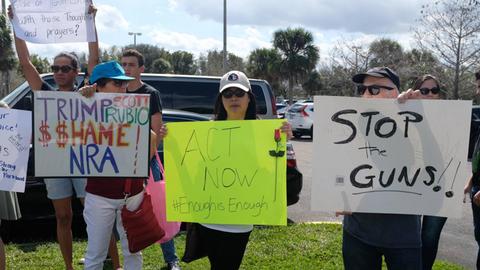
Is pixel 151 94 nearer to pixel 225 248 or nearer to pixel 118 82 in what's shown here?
pixel 118 82

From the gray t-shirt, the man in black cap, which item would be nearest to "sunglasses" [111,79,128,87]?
the man in black cap

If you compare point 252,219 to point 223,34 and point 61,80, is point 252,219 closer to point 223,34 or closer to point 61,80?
point 61,80

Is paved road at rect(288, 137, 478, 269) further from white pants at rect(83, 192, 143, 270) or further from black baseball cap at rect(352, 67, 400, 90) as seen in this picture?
white pants at rect(83, 192, 143, 270)

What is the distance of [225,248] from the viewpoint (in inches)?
117

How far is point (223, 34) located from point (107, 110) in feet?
74.2

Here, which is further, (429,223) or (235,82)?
(429,223)

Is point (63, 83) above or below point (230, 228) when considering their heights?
above

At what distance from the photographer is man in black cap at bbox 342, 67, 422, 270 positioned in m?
2.68

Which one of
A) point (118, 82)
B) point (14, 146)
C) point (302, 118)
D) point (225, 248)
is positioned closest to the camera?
point (225, 248)

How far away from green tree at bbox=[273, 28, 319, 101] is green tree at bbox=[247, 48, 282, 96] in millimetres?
683

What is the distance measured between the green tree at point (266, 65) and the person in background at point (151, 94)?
40.8m

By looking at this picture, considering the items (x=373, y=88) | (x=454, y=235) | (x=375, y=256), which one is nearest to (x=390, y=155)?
(x=373, y=88)

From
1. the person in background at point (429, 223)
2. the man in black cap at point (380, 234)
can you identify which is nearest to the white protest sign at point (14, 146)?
the man in black cap at point (380, 234)

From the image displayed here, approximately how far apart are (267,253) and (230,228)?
2.19 metres
